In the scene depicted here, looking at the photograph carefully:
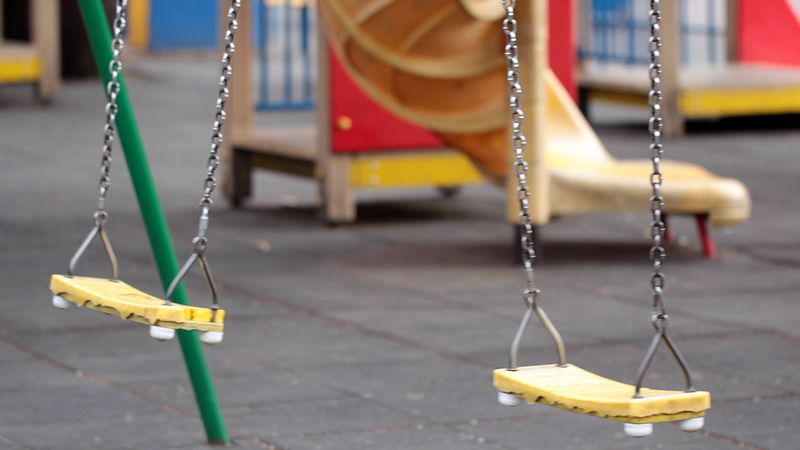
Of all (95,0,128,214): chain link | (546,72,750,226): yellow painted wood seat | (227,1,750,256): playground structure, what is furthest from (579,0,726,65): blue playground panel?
(95,0,128,214): chain link

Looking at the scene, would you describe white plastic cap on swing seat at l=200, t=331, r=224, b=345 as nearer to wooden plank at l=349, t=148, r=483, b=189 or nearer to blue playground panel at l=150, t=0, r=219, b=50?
wooden plank at l=349, t=148, r=483, b=189

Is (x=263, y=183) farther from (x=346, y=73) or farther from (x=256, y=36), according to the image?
(x=256, y=36)

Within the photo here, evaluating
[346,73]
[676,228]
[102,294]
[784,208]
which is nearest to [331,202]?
[346,73]

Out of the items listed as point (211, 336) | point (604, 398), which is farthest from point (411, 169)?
point (604, 398)

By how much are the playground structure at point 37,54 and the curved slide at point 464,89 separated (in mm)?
6711

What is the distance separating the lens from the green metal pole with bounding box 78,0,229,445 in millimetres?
4762

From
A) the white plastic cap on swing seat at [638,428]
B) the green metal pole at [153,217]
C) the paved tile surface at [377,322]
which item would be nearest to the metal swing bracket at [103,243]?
the green metal pole at [153,217]

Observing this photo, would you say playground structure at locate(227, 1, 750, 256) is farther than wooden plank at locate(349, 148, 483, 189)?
No

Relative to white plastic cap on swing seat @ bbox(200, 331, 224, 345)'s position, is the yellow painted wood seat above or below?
below

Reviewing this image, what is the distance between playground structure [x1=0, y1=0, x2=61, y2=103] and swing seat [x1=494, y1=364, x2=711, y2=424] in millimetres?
11521

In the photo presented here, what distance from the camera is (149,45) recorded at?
19641mm

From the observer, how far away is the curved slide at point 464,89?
7.82 m

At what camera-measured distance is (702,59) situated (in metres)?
16.6

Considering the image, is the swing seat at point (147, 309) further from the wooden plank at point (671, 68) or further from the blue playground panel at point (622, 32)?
the blue playground panel at point (622, 32)
